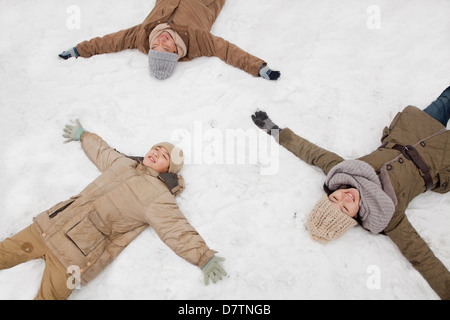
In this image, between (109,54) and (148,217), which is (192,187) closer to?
(148,217)

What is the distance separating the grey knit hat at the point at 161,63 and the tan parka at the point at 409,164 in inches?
69.5

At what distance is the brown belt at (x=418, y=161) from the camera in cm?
309

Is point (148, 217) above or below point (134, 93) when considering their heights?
below

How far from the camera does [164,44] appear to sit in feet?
13.4

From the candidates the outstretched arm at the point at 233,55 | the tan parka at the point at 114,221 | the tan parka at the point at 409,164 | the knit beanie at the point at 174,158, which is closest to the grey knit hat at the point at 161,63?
the outstretched arm at the point at 233,55

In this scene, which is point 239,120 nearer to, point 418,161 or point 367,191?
point 367,191

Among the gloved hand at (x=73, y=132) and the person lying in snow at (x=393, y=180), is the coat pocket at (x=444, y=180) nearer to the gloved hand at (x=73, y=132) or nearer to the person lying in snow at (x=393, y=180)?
the person lying in snow at (x=393, y=180)

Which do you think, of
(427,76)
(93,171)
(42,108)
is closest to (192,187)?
(93,171)

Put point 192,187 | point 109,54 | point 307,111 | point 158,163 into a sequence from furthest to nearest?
point 109,54 → point 307,111 → point 192,187 → point 158,163

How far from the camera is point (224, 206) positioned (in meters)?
3.16

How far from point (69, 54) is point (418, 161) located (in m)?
4.71

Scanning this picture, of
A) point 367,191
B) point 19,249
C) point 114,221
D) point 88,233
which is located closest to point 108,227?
point 114,221

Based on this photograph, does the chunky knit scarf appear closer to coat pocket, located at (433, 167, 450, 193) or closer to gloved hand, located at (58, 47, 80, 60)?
coat pocket, located at (433, 167, 450, 193)

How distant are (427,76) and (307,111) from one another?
5.67 ft
